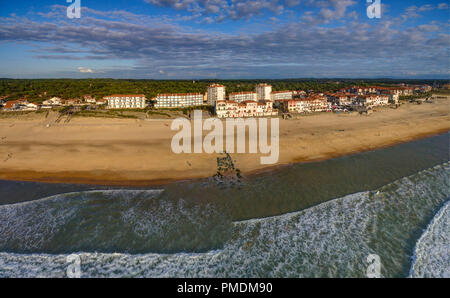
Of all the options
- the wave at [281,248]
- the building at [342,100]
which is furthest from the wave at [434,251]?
the building at [342,100]

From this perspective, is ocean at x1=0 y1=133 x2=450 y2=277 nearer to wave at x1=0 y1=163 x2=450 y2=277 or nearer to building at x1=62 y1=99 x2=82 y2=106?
wave at x1=0 y1=163 x2=450 y2=277

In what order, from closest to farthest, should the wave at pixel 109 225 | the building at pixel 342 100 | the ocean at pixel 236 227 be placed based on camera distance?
the ocean at pixel 236 227 → the wave at pixel 109 225 → the building at pixel 342 100

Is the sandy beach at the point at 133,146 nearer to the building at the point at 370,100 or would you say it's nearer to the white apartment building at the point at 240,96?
the building at the point at 370,100

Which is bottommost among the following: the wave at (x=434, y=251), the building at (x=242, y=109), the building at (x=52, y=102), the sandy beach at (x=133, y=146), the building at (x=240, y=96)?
the wave at (x=434, y=251)

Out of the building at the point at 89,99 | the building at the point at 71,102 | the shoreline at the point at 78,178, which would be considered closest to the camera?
the shoreline at the point at 78,178

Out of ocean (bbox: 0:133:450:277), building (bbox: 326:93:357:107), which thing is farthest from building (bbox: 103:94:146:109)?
building (bbox: 326:93:357:107)

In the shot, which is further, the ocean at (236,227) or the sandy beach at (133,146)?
the sandy beach at (133,146)
